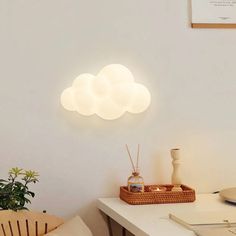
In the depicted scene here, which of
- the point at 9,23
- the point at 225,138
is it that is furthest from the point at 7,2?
the point at 225,138

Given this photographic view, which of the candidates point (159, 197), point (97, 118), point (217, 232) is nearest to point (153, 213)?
point (159, 197)

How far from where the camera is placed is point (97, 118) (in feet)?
7.36

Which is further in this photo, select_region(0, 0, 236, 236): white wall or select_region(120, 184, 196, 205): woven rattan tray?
select_region(0, 0, 236, 236): white wall

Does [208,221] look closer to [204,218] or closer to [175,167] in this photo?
[204,218]

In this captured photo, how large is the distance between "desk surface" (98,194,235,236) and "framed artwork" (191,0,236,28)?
0.76 m

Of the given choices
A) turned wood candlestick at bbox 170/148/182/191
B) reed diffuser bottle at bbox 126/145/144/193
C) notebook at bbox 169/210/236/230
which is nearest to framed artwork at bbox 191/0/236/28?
turned wood candlestick at bbox 170/148/182/191

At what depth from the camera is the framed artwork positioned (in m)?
2.34

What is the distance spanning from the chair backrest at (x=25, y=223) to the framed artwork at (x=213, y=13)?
1091 millimetres

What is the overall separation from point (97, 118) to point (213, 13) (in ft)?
2.32

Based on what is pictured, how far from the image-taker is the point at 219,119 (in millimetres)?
2369

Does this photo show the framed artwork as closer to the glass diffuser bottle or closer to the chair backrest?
the glass diffuser bottle

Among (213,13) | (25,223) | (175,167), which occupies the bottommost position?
(25,223)

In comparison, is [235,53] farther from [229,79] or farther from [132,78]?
[132,78]

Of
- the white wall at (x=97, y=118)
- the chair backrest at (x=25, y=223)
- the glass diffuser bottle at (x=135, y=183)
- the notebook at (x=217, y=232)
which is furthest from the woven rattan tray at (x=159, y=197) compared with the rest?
the notebook at (x=217, y=232)
